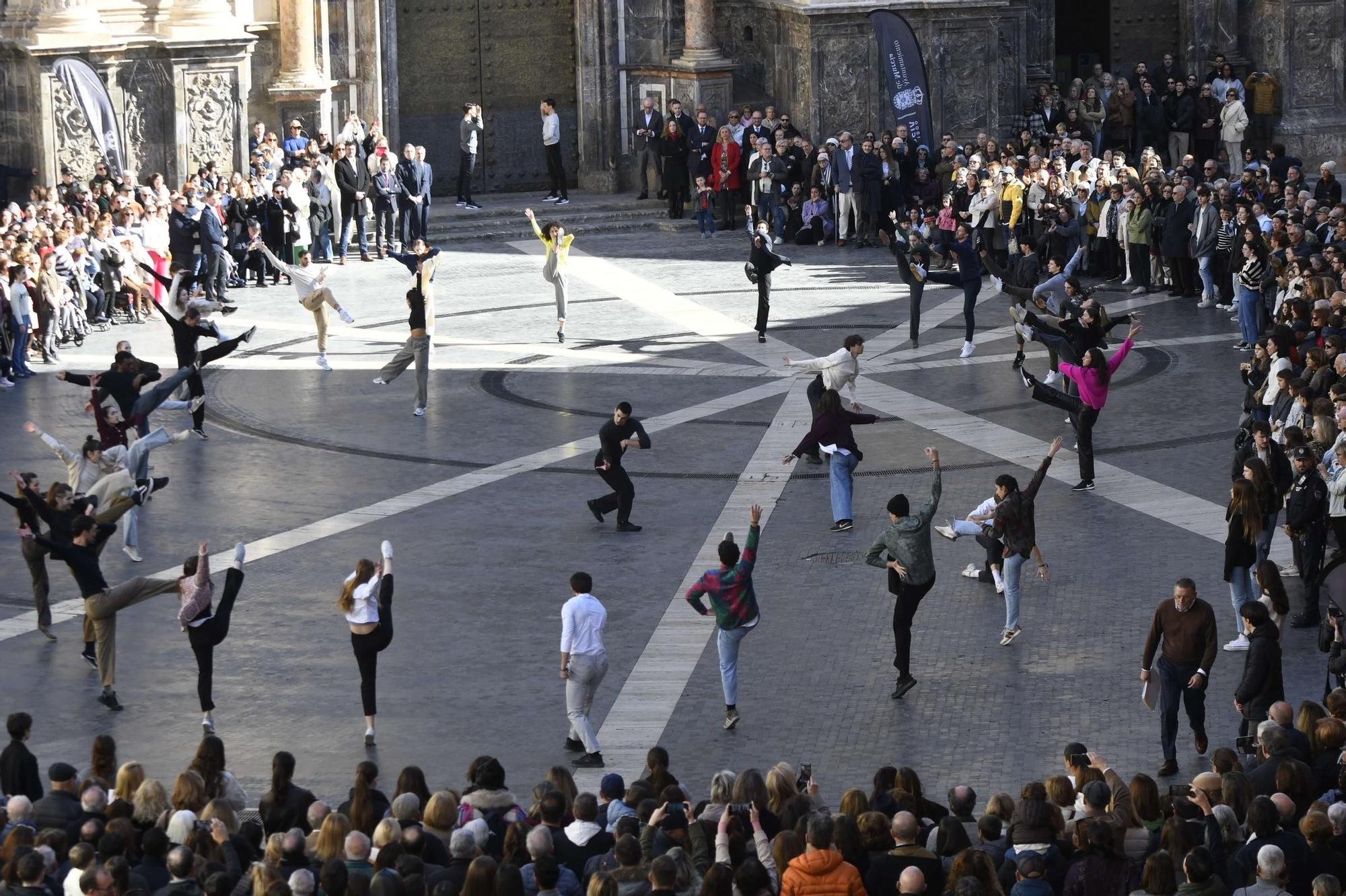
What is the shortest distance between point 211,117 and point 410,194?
338 centimetres

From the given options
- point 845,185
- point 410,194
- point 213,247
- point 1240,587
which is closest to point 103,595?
point 1240,587

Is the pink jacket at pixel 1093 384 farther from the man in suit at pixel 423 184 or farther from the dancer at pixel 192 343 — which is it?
the man in suit at pixel 423 184

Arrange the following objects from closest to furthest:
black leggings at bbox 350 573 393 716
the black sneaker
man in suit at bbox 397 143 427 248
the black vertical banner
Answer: black leggings at bbox 350 573 393 716 < the black sneaker < man in suit at bbox 397 143 427 248 < the black vertical banner

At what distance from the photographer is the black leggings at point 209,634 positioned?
605 inches

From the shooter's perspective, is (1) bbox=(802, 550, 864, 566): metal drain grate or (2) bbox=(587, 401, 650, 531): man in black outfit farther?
(2) bbox=(587, 401, 650, 531): man in black outfit

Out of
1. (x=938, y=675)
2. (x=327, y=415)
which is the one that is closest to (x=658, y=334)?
(x=327, y=415)

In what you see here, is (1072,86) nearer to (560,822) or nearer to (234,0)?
(234,0)

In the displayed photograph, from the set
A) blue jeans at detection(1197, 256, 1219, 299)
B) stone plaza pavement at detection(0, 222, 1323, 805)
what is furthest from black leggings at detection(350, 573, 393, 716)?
blue jeans at detection(1197, 256, 1219, 299)

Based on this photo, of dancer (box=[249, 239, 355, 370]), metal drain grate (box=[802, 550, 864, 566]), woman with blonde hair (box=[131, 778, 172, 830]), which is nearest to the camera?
Answer: woman with blonde hair (box=[131, 778, 172, 830])

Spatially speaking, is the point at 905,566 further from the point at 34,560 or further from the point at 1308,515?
the point at 34,560

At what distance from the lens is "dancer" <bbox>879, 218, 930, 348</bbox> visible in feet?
87.9

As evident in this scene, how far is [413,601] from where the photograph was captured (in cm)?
1809

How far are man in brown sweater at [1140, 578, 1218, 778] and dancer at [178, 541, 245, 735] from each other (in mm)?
6246

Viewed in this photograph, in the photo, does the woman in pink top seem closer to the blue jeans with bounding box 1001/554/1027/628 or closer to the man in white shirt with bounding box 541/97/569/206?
the blue jeans with bounding box 1001/554/1027/628
